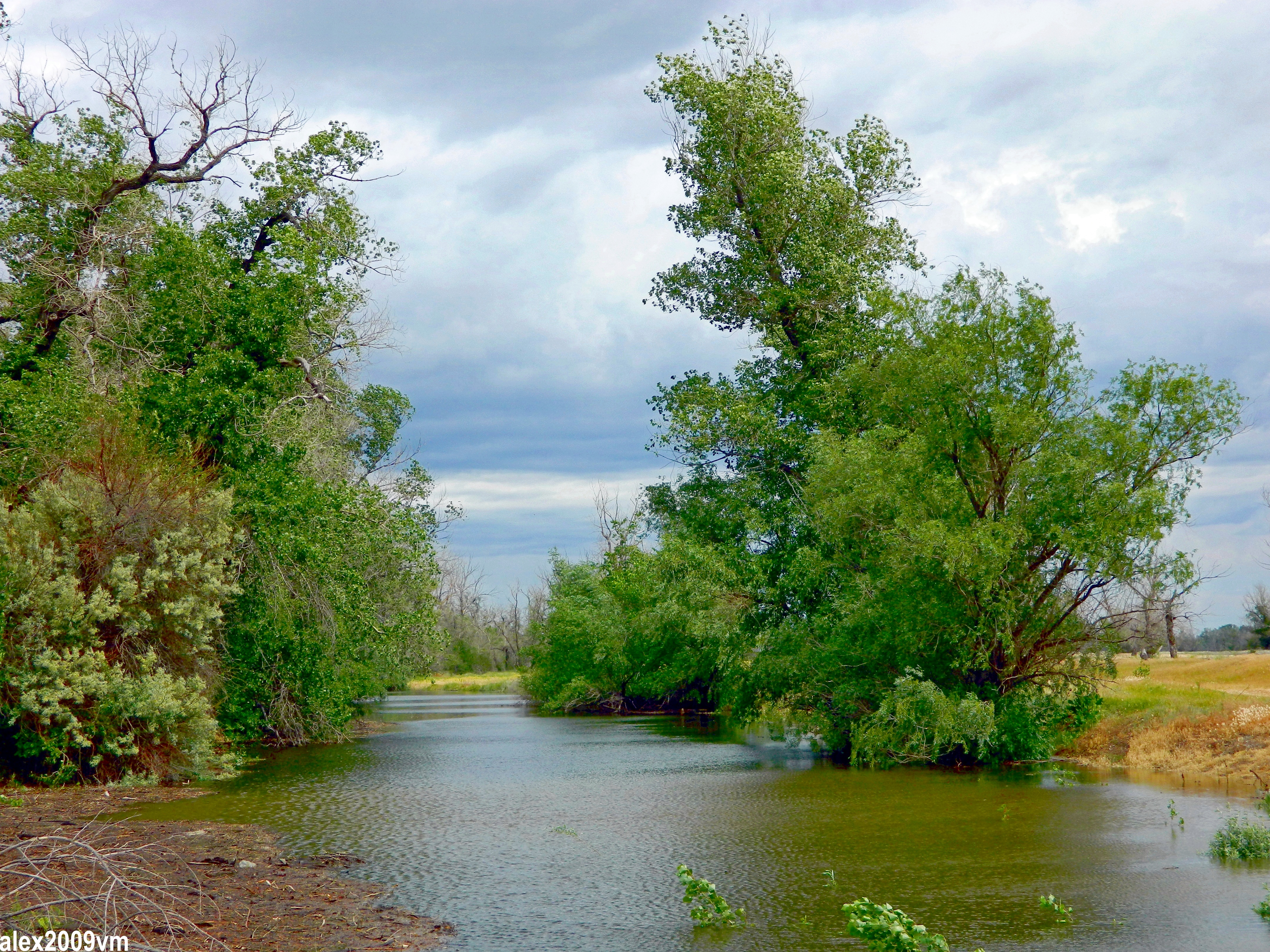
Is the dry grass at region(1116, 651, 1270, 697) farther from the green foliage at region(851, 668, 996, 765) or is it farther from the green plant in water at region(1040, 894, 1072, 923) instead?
the green plant in water at region(1040, 894, 1072, 923)

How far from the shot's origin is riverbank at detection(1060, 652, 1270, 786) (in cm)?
2194

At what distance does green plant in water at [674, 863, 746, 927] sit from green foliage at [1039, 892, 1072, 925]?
122 inches

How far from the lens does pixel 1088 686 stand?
24188mm

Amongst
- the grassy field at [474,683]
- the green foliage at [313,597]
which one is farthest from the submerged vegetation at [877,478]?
the grassy field at [474,683]

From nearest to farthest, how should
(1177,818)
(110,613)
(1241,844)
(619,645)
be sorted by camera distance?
(1241,844)
(1177,818)
(110,613)
(619,645)

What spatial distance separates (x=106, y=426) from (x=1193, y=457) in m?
23.4

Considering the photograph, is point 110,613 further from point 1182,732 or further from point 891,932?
point 1182,732

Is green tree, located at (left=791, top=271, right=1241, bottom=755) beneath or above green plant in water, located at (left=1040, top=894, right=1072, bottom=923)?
above

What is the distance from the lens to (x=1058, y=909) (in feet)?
35.6

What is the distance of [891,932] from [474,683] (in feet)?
287

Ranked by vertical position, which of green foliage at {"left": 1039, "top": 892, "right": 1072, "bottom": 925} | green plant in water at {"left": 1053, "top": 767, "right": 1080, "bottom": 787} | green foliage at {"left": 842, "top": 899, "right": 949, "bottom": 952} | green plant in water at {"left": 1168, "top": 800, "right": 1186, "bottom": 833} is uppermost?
green foliage at {"left": 842, "top": 899, "right": 949, "bottom": 952}

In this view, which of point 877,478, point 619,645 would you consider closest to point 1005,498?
point 877,478

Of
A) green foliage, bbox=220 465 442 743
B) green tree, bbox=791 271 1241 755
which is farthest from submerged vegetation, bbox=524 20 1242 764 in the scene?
green foliage, bbox=220 465 442 743

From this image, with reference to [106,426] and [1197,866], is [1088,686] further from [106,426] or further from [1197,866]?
[106,426]
